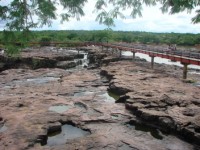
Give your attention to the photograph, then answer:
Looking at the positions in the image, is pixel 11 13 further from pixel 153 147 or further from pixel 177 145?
pixel 177 145

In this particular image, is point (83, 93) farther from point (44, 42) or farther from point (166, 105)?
point (44, 42)

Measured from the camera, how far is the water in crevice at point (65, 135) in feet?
35.7

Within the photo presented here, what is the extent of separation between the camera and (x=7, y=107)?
14.6m

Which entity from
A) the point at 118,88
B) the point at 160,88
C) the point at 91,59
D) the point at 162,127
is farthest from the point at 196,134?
the point at 91,59

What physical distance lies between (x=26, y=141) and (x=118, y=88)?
1026 centimetres

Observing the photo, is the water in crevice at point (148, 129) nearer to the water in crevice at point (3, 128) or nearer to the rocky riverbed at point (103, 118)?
the rocky riverbed at point (103, 118)

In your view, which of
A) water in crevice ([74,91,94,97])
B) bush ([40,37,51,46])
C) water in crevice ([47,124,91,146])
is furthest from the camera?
bush ([40,37,51,46])

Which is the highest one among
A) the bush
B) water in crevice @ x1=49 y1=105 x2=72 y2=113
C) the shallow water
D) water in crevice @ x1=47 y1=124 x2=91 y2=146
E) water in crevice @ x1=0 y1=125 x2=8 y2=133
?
the bush

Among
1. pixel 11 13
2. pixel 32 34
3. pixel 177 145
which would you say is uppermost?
pixel 11 13

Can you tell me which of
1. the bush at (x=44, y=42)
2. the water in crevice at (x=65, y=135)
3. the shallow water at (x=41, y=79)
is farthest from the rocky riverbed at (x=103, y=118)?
the bush at (x=44, y=42)

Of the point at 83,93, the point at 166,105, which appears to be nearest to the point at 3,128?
the point at 83,93

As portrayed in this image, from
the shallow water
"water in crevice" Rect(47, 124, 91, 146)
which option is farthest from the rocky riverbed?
the shallow water

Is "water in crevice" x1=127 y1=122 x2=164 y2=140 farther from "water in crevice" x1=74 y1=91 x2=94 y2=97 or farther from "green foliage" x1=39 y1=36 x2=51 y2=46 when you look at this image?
"green foliage" x1=39 y1=36 x2=51 y2=46

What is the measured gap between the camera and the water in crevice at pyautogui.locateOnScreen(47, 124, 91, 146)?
10.9 metres
